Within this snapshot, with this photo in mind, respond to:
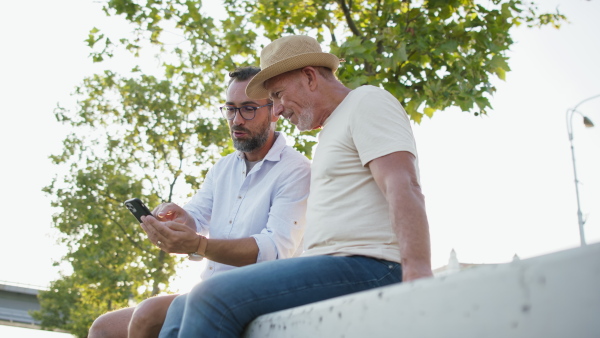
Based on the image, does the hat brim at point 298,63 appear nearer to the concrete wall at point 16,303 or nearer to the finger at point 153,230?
the finger at point 153,230

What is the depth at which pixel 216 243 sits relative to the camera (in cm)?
279

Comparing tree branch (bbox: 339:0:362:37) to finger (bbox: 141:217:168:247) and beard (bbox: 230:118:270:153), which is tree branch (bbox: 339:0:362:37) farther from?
finger (bbox: 141:217:168:247)

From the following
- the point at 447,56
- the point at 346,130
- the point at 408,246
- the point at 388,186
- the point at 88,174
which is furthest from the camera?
the point at 88,174

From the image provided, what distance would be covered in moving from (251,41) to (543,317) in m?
7.08

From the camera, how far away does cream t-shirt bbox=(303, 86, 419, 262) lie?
215cm

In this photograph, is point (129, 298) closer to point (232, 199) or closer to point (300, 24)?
point (300, 24)

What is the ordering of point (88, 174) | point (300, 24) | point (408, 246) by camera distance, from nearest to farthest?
point (408, 246) → point (300, 24) → point (88, 174)

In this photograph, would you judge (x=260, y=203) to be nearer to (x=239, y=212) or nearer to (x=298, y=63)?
(x=239, y=212)

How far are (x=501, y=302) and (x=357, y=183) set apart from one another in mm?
1125

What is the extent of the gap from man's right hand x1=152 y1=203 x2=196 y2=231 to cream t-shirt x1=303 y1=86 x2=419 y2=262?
3.54ft

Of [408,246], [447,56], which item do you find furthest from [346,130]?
[447,56]

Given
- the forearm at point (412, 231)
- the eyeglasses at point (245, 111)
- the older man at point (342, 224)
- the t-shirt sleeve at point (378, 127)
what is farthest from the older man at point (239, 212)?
the forearm at point (412, 231)

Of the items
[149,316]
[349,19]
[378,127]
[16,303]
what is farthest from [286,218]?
[16,303]

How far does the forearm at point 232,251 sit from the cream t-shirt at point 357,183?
0.56 m
